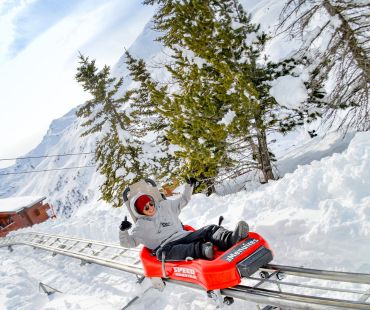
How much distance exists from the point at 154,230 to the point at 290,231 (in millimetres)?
2659

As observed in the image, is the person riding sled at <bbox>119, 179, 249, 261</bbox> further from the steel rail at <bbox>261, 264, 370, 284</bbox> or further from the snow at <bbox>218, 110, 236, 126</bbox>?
the snow at <bbox>218, 110, 236, 126</bbox>

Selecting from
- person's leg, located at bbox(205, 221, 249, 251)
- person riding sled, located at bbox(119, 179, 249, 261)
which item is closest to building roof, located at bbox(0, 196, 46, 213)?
person riding sled, located at bbox(119, 179, 249, 261)

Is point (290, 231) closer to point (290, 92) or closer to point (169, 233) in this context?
point (169, 233)

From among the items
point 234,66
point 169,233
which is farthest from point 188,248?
point 234,66

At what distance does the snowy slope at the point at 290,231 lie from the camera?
5.87 metres

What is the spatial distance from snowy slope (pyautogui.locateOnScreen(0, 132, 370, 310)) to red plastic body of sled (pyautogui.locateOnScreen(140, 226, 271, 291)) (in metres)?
0.80

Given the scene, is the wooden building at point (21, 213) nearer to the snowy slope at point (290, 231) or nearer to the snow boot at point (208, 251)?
the snowy slope at point (290, 231)

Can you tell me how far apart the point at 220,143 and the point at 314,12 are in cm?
520

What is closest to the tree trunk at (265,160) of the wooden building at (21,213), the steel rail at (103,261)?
the steel rail at (103,261)

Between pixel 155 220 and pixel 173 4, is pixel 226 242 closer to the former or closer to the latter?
pixel 155 220

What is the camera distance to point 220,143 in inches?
496

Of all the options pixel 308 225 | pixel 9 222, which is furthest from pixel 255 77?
pixel 9 222

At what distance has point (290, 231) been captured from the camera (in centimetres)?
666

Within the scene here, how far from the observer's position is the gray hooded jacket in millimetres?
6555
